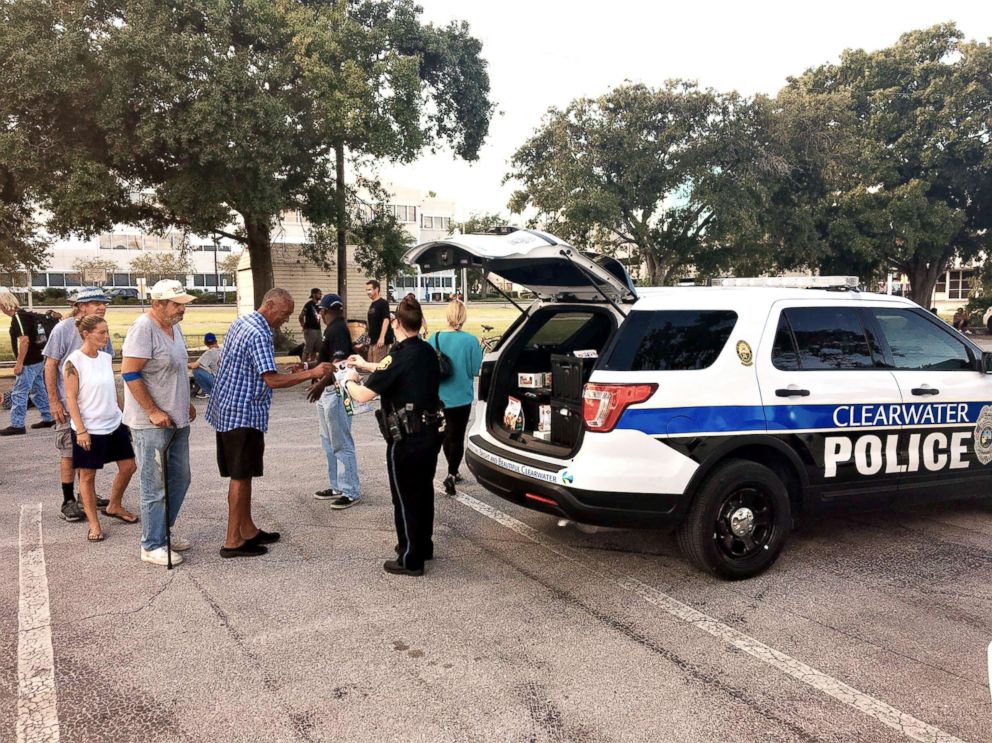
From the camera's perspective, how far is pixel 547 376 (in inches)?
205

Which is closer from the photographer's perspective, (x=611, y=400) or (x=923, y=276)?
(x=611, y=400)

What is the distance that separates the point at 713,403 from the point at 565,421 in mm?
996

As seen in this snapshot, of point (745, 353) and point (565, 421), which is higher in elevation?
point (745, 353)

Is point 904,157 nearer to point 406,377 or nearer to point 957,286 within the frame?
point 957,286

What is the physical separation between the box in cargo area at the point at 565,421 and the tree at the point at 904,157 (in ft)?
88.6

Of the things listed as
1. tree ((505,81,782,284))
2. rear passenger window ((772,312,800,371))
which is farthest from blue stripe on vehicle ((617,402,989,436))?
tree ((505,81,782,284))

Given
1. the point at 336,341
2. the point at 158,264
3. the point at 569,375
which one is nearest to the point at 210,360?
the point at 336,341

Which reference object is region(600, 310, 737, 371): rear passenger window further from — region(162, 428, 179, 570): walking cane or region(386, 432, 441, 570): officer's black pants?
region(162, 428, 179, 570): walking cane

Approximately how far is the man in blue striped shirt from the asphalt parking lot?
15.9 inches

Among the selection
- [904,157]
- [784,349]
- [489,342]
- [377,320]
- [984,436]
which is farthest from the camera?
[904,157]

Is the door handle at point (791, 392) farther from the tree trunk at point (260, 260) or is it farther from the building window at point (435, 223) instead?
the building window at point (435, 223)

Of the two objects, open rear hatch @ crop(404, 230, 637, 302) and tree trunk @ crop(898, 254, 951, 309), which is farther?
tree trunk @ crop(898, 254, 951, 309)

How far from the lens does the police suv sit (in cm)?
418

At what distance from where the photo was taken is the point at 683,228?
97.1 feet
